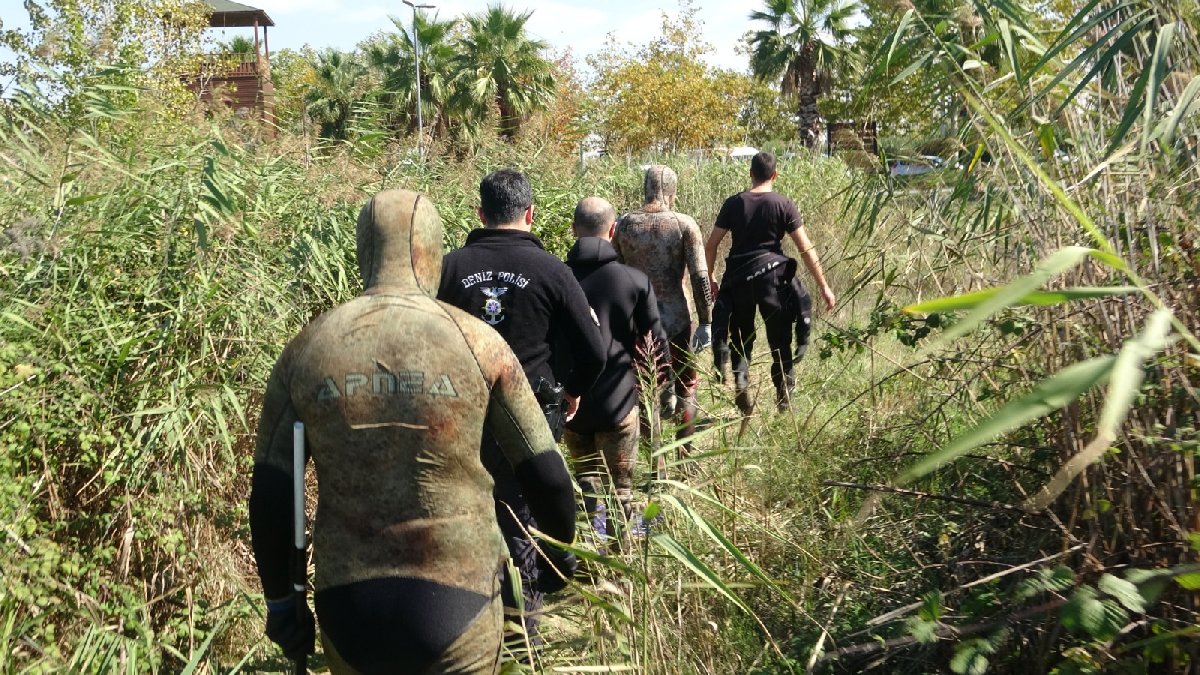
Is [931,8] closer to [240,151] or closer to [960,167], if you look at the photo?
[960,167]

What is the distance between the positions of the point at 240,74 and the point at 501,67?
20.6 m

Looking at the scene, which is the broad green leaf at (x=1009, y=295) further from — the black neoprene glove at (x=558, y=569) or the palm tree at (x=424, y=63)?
the palm tree at (x=424, y=63)

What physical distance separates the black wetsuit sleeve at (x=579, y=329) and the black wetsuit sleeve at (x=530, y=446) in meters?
1.09

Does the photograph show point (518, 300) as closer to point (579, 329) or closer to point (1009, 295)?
point (579, 329)

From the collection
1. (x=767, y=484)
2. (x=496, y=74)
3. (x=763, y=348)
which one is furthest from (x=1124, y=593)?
(x=496, y=74)

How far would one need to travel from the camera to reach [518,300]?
12.5 feet

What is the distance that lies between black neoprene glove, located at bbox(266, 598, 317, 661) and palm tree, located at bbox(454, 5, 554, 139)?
928 inches

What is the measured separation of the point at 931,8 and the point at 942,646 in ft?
7.01

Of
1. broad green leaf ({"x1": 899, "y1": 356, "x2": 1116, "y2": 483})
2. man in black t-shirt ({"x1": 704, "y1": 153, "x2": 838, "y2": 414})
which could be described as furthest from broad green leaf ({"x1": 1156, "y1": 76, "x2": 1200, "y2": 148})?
man in black t-shirt ({"x1": 704, "y1": 153, "x2": 838, "y2": 414})

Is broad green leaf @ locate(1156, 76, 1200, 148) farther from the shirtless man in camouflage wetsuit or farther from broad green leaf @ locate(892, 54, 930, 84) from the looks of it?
the shirtless man in camouflage wetsuit

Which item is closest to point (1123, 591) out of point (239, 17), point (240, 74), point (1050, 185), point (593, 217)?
point (1050, 185)

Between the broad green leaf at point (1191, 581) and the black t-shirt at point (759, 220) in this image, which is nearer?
the broad green leaf at point (1191, 581)

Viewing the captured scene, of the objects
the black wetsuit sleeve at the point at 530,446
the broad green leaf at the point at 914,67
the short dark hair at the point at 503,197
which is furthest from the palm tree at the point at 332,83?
the black wetsuit sleeve at the point at 530,446

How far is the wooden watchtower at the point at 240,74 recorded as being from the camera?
7.46 meters
